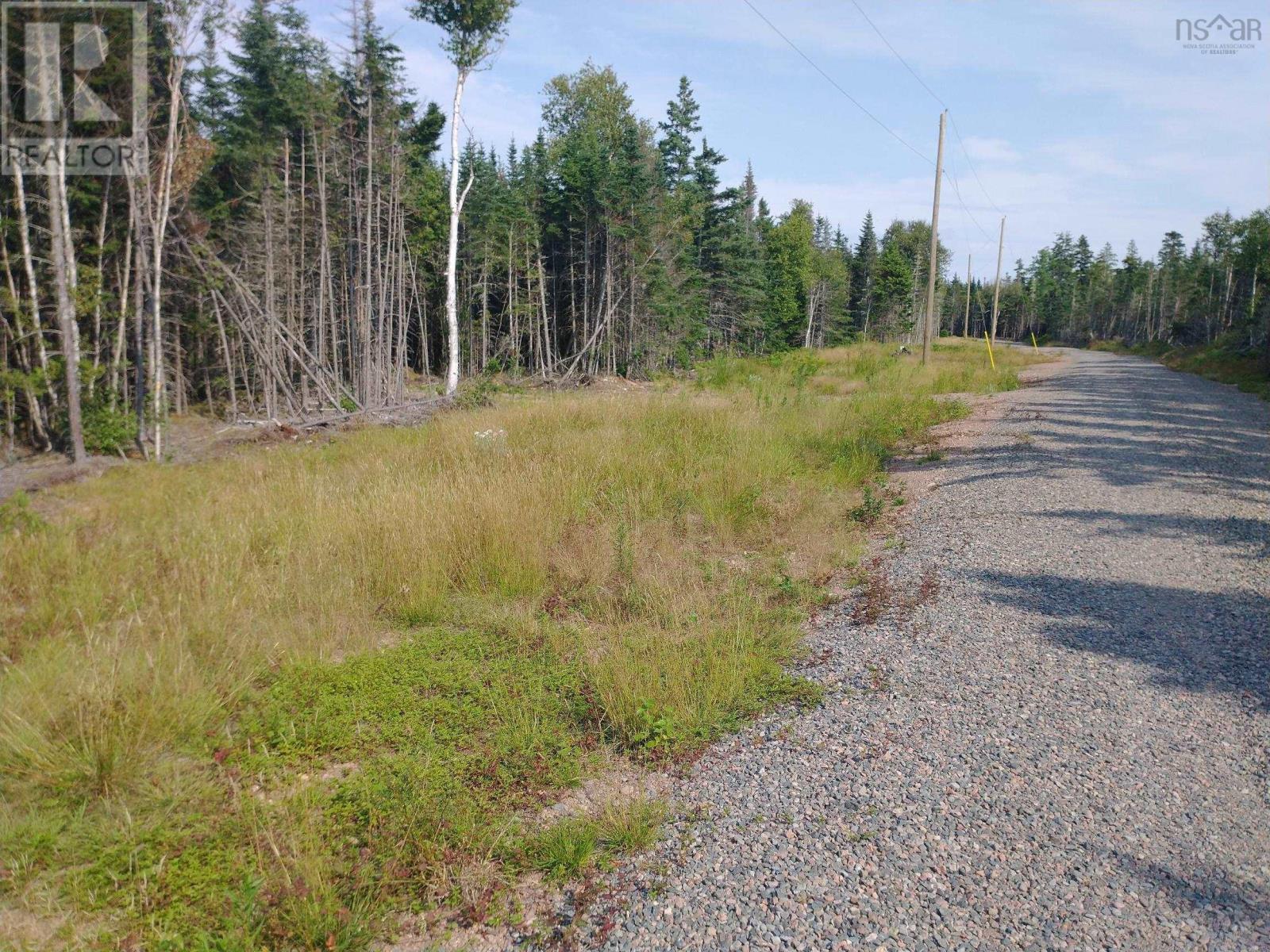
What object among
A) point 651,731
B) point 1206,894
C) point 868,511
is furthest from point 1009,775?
point 868,511

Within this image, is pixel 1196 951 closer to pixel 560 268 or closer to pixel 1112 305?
pixel 560 268

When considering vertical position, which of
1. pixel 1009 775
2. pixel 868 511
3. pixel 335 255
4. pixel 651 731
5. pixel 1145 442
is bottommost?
pixel 651 731

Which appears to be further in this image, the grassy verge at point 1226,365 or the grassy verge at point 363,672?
the grassy verge at point 1226,365

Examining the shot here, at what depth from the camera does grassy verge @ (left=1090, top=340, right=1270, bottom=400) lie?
69.0 feet

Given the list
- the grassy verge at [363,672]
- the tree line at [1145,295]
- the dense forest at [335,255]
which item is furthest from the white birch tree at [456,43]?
the tree line at [1145,295]

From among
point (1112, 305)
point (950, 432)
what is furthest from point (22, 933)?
point (1112, 305)

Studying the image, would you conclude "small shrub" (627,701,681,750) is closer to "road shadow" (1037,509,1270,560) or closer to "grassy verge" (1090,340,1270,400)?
"road shadow" (1037,509,1270,560)

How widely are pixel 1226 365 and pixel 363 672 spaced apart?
31.1 metres

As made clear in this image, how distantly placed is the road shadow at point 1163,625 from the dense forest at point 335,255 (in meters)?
16.5

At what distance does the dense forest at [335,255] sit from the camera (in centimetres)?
1911

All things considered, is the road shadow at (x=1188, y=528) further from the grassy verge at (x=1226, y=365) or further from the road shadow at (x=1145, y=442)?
the grassy verge at (x=1226, y=365)

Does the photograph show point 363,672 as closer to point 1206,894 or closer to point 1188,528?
point 1206,894

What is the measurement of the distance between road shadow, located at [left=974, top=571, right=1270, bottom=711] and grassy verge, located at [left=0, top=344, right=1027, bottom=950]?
66.3 inches

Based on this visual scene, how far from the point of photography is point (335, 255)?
33.5m
